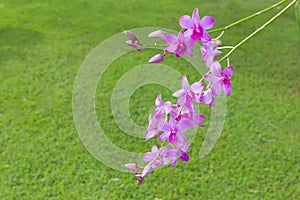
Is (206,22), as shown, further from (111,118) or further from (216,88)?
(111,118)

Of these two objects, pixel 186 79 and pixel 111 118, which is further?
pixel 111 118

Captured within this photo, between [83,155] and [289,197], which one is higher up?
[83,155]

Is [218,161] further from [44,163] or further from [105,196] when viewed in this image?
[44,163]

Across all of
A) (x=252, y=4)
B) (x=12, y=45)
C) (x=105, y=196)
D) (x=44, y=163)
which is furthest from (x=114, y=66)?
(x=252, y=4)

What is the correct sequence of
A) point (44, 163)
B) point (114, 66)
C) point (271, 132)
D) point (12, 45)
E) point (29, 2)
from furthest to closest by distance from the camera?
1. point (29, 2)
2. point (12, 45)
3. point (114, 66)
4. point (271, 132)
5. point (44, 163)

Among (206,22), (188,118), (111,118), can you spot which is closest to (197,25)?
(206,22)
